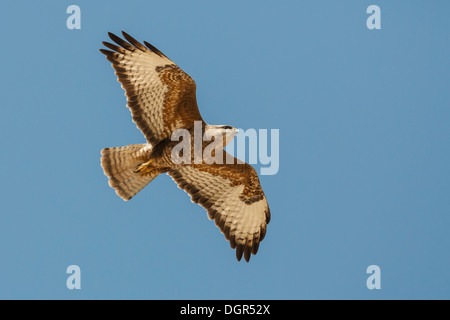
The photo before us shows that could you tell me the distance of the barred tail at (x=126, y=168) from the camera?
409 inches

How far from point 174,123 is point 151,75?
768 millimetres

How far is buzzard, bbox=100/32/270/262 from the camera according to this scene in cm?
997

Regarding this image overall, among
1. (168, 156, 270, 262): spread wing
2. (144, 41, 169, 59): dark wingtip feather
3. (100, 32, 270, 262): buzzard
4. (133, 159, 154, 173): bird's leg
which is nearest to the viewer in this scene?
(144, 41, 169, 59): dark wingtip feather

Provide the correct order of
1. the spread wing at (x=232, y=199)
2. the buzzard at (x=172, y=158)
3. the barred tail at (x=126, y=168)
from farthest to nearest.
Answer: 1. the spread wing at (x=232, y=199)
2. the barred tail at (x=126, y=168)
3. the buzzard at (x=172, y=158)

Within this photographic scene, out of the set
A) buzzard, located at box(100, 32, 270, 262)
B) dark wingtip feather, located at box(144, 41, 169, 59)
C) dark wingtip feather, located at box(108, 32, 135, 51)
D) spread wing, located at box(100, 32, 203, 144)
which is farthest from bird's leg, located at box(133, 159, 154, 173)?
dark wingtip feather, located at box(108, 32, 135, 51)

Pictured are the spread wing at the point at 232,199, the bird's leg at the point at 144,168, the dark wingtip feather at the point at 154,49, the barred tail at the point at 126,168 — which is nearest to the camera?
the dark wingtip feather at the point at 154,49

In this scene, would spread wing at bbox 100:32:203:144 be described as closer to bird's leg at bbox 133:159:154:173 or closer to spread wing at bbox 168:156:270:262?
bird's leg at bbox 133:159:154:173

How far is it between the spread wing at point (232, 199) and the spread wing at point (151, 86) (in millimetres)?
927

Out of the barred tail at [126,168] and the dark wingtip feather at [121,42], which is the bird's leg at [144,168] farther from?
the dark wingtip feather at [121,42]

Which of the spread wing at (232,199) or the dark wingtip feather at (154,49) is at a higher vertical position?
the dark wingtip feather at (154,49)

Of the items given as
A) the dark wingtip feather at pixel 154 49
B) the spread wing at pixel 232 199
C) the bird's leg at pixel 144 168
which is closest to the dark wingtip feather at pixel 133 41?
the dark wingtip feather at pixel 154 49

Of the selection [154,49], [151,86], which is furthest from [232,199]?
[154,49]

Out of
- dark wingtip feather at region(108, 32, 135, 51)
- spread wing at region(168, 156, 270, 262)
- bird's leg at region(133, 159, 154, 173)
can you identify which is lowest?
spread wing at region(168, 156, 270, 262)
